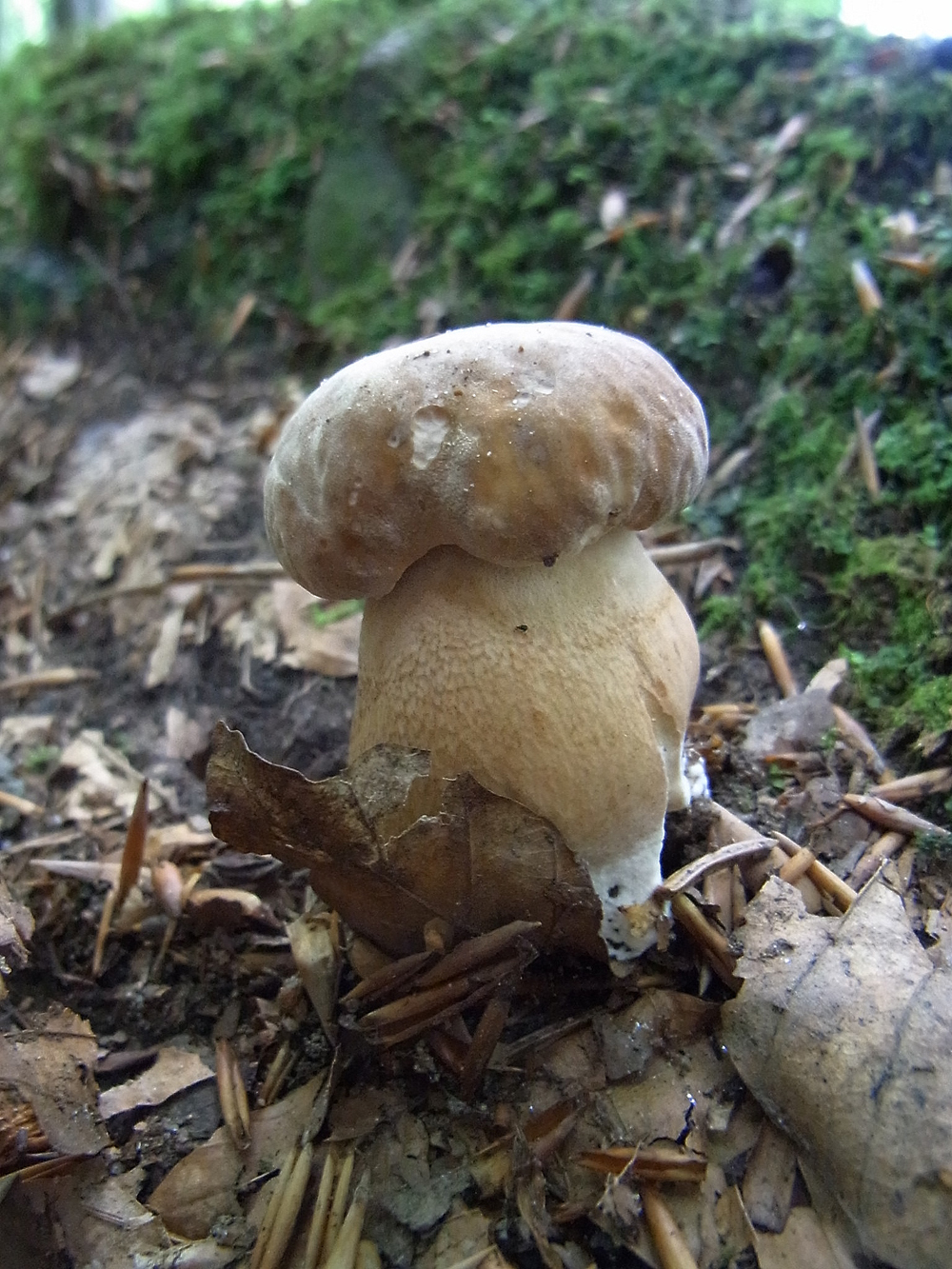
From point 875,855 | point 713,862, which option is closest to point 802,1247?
point 713,862

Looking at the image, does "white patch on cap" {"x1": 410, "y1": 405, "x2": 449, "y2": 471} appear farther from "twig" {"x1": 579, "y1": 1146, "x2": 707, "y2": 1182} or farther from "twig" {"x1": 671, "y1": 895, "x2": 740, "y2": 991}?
"twig" {"x1": 579, "y1": 1146, "x2": 707, "y2": 1182}

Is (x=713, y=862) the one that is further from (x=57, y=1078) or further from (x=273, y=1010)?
(x=57, y=1078)

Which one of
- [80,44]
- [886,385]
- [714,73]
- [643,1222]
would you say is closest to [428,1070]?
[643,1222]

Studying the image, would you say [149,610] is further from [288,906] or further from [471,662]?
[471,662]

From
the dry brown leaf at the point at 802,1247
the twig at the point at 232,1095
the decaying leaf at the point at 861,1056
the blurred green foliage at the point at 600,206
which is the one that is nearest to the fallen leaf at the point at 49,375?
the blurred green foliage at the point at 600,206

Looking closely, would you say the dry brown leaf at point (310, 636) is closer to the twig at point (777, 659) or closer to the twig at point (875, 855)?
the twig at point (777, 659)

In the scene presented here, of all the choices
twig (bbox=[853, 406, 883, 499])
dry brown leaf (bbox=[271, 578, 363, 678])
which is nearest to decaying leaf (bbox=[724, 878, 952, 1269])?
twig (bbox=[853, 406, 883, 499])
